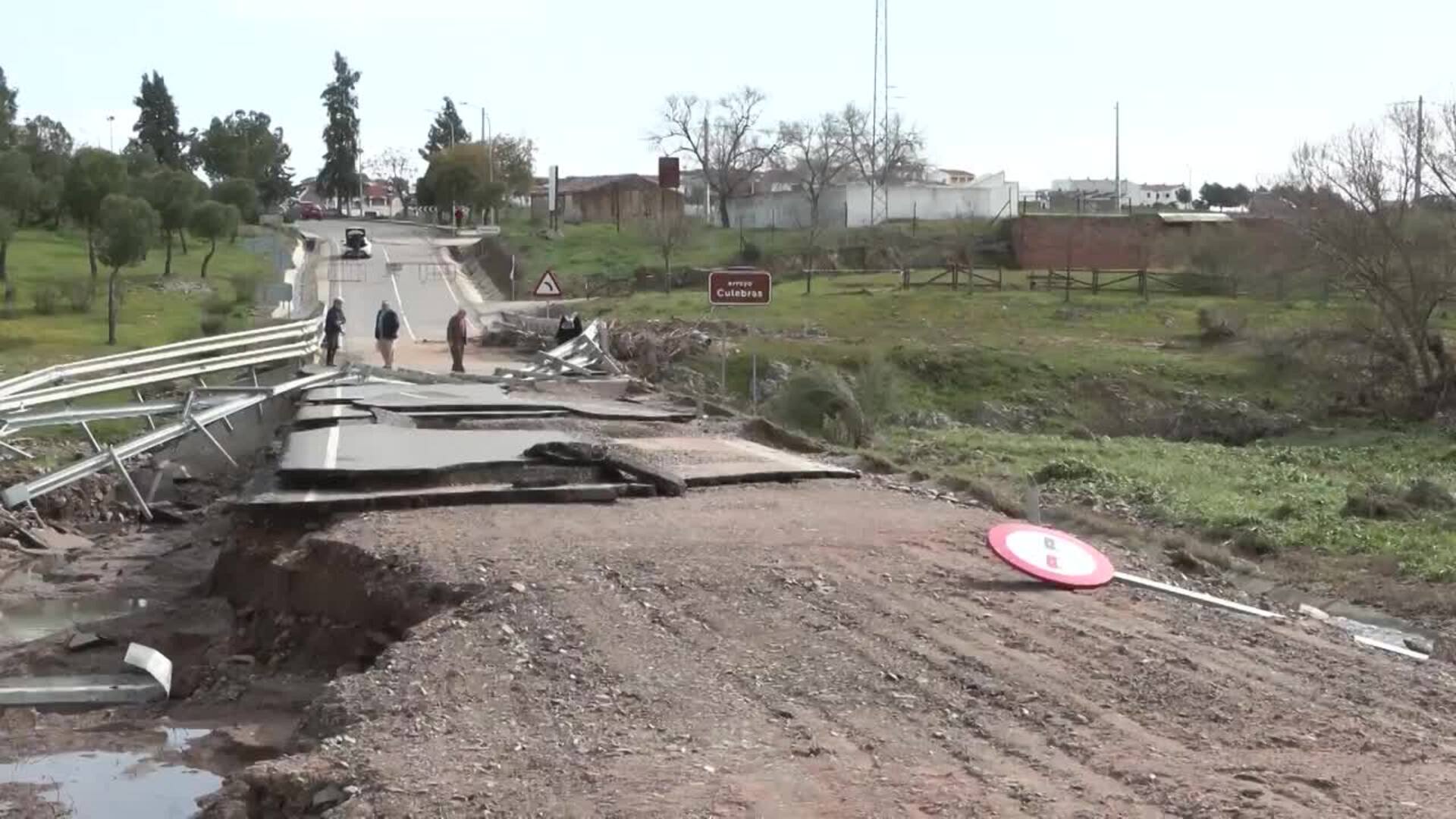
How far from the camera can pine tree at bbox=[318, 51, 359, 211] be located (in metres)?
140

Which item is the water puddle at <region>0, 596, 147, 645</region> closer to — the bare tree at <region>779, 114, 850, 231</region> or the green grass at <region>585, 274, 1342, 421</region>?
the green grass at <region>585, 274, 1342, 421</region>

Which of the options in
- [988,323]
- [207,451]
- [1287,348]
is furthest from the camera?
[988,323]

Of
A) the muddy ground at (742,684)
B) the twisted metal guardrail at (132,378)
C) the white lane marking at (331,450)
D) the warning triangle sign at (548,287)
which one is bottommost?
the muddy ground at (742,684)

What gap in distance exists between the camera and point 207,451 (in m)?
22.5

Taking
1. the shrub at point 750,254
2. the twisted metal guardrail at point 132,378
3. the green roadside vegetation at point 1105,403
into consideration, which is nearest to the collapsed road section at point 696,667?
the twisted metal guardrail at point 132,378

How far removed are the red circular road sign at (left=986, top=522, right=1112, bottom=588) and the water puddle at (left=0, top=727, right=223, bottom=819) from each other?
207 inches

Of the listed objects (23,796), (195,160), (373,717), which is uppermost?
(195,160)

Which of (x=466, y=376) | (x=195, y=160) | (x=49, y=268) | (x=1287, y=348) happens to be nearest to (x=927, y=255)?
(x=1287, y=348)

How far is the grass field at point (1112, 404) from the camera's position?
18125 millimetres

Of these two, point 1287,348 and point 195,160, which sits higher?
point 195,160

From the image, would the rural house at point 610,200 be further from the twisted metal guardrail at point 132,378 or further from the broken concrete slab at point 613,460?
the broken concrete slab at point 613,460

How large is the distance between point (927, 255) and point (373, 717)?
2749 inches

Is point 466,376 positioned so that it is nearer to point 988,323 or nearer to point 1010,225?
point 988,323

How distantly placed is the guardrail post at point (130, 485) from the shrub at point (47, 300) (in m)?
26.4
